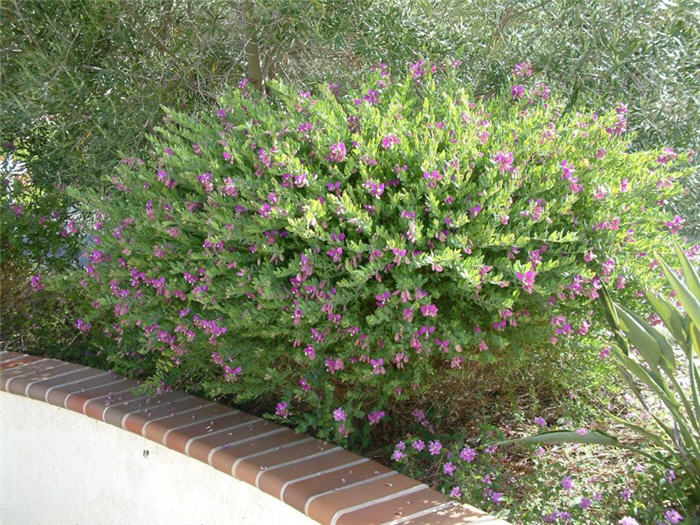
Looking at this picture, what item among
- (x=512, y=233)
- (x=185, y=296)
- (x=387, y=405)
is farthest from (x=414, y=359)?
(x=185, y=296)

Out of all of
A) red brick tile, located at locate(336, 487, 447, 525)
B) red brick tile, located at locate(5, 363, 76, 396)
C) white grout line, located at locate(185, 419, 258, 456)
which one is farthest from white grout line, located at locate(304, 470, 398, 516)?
red brick tile, located at locate(5, 363, 76, 396)

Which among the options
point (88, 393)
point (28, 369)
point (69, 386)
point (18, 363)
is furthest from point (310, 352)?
point (18, 363)

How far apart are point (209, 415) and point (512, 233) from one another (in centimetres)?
160

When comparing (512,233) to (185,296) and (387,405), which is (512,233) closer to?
(387,405)

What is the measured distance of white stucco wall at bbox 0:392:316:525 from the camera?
302 centimetres

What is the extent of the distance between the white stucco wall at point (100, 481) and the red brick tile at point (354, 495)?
0.09 m

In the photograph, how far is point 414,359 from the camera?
2.85m

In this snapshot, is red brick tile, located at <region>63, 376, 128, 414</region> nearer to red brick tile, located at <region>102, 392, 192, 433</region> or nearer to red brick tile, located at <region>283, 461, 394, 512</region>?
red brick tile, located at <region>102, 392, 192, 433</region>

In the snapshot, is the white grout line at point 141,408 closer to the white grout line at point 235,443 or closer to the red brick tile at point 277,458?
the white grout line at point 235,443

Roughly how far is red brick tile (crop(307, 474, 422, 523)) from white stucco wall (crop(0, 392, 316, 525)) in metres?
0.09

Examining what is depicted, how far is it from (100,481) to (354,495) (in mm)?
1669

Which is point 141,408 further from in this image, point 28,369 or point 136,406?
point 28,369

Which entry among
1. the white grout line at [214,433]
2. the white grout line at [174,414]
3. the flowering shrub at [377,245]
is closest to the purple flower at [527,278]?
the flowering shrub at [377,245]

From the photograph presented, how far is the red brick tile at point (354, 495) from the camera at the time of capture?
2.51m
